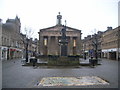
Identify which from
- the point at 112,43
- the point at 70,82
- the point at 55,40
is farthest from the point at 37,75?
the point at 55,40

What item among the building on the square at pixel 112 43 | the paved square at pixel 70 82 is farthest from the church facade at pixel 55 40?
the paved square at pixel 70 82

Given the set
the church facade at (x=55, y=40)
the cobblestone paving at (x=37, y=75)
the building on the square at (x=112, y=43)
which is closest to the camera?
the cobblestone paving at (x=37, y=75)

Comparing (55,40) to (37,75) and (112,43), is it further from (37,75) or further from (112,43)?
(37,75)

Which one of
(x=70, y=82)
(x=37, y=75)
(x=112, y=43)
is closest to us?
(x=70, y=82)

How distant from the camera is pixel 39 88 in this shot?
788cm

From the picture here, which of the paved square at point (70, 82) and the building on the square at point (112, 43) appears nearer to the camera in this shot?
the paved square at point (70, 82)

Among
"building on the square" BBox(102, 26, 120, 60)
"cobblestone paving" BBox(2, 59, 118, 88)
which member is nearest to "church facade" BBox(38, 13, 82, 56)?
"building on the square" BBox(102, 26, 120, 60)

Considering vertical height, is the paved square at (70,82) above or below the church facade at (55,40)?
below

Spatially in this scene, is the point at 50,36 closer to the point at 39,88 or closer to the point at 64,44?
the point at 64,44

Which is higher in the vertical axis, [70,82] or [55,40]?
[55,40]

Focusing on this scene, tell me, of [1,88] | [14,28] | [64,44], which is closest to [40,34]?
[14,28]

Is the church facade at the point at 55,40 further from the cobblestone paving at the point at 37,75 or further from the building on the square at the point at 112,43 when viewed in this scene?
the cobblestone paving at the point at 37,75

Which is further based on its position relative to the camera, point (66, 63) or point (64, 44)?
point (64, 44)

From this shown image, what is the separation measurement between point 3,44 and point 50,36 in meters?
29.0
